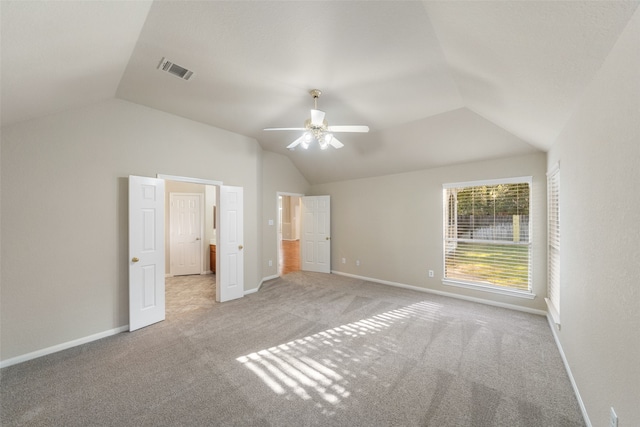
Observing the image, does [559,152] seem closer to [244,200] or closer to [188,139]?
[244,200]

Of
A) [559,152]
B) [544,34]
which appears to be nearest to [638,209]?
[544,34]

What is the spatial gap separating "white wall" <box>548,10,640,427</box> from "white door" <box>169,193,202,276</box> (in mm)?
6745

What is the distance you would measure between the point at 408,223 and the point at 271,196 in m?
3.18

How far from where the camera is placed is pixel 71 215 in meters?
2.89

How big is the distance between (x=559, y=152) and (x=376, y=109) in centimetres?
217

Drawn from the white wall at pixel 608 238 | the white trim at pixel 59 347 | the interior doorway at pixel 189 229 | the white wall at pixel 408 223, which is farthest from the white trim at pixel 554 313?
the interior doorway at pixel 189 229

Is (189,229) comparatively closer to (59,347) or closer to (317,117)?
(59,347)

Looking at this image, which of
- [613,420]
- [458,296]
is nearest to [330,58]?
[613,420]

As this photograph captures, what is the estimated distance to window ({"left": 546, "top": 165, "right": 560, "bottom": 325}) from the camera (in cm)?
306

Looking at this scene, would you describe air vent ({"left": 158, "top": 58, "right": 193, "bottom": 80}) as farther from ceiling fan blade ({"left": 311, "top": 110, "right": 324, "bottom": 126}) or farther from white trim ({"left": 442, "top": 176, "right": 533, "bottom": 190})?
white trim ({"left": 442, "top": 176, "right": 533, "bottom": 190})

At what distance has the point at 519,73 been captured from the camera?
6.32 feet

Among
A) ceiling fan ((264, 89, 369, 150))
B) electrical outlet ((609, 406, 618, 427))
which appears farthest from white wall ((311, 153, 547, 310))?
electrical outlet ((609, 406, 618, 427))

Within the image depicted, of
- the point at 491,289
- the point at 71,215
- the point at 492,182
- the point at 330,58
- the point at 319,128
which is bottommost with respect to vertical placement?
the point at 491,289

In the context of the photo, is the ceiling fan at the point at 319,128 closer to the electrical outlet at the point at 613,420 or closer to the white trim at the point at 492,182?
the white trim at the point at 492,182
